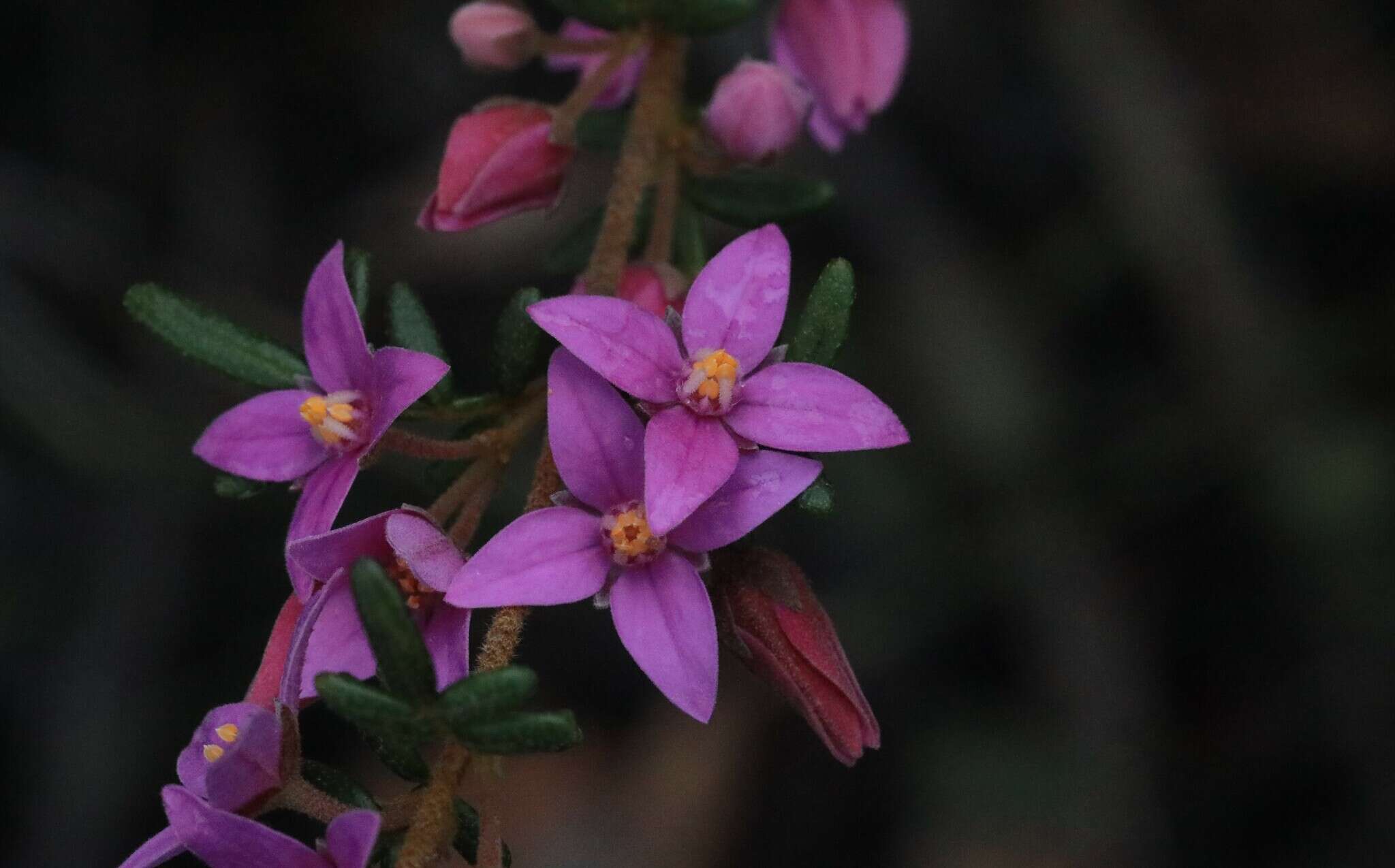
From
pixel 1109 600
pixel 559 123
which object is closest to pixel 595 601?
pixel 559 123

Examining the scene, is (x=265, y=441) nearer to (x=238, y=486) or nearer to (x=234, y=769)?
(x=238, y=486)

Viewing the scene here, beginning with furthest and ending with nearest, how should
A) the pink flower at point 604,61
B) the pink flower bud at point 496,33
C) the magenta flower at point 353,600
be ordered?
the pink flower at point 604,61 → the pink flower bud at point 496,33 → the magenta flower at point 353,600

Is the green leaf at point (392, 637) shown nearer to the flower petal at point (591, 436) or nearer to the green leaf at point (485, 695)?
the green leaf at point (485, 695)

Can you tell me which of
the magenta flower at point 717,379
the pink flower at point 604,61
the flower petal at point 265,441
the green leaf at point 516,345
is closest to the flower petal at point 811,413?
the magenta flower at point 717,379

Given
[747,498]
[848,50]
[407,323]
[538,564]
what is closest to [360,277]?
[407,323]

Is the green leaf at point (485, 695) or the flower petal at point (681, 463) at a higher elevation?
the flower petal at point (681, 463)

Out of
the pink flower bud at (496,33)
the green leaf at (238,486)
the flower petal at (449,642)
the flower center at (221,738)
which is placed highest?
the pink flower bud at (496,33)
